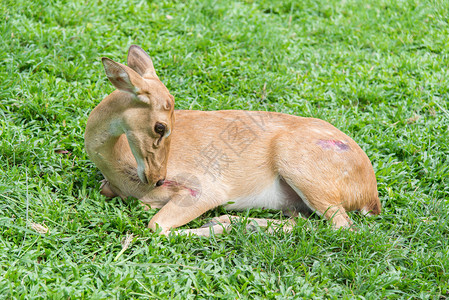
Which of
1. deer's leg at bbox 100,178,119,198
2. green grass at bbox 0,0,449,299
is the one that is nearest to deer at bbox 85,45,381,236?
deer's leg at bbox 100,178,119,198

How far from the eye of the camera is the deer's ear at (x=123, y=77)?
3.83 m

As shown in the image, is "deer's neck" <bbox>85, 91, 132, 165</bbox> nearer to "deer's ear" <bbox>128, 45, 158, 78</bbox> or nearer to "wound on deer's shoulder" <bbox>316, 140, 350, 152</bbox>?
"deer's ear" <bbox>128, 45, 158, 78</bbox>

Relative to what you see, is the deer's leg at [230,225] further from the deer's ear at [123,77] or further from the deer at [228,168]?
the deer's ear at [123,77]

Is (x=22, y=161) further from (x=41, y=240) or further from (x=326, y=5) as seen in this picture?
(x=326, y=5)

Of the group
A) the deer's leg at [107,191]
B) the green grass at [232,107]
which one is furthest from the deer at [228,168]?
the green grass at [232,107]

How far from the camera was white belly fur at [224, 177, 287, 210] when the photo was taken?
4.77 meters

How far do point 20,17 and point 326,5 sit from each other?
14.5ft

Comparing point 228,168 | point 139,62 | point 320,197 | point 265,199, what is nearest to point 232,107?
point 228,168

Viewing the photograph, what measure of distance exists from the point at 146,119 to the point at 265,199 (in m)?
1.38

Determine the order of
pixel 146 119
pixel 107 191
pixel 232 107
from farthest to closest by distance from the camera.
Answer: pixel 232 107
pixel 107 191
pixel 146 119

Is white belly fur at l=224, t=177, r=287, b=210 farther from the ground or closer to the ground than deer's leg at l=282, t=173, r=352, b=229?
closer to the ground

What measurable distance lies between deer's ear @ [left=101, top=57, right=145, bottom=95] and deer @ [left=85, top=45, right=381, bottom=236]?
217 millimetres

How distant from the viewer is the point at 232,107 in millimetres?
6027

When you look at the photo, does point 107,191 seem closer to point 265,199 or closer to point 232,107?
point 265,199
